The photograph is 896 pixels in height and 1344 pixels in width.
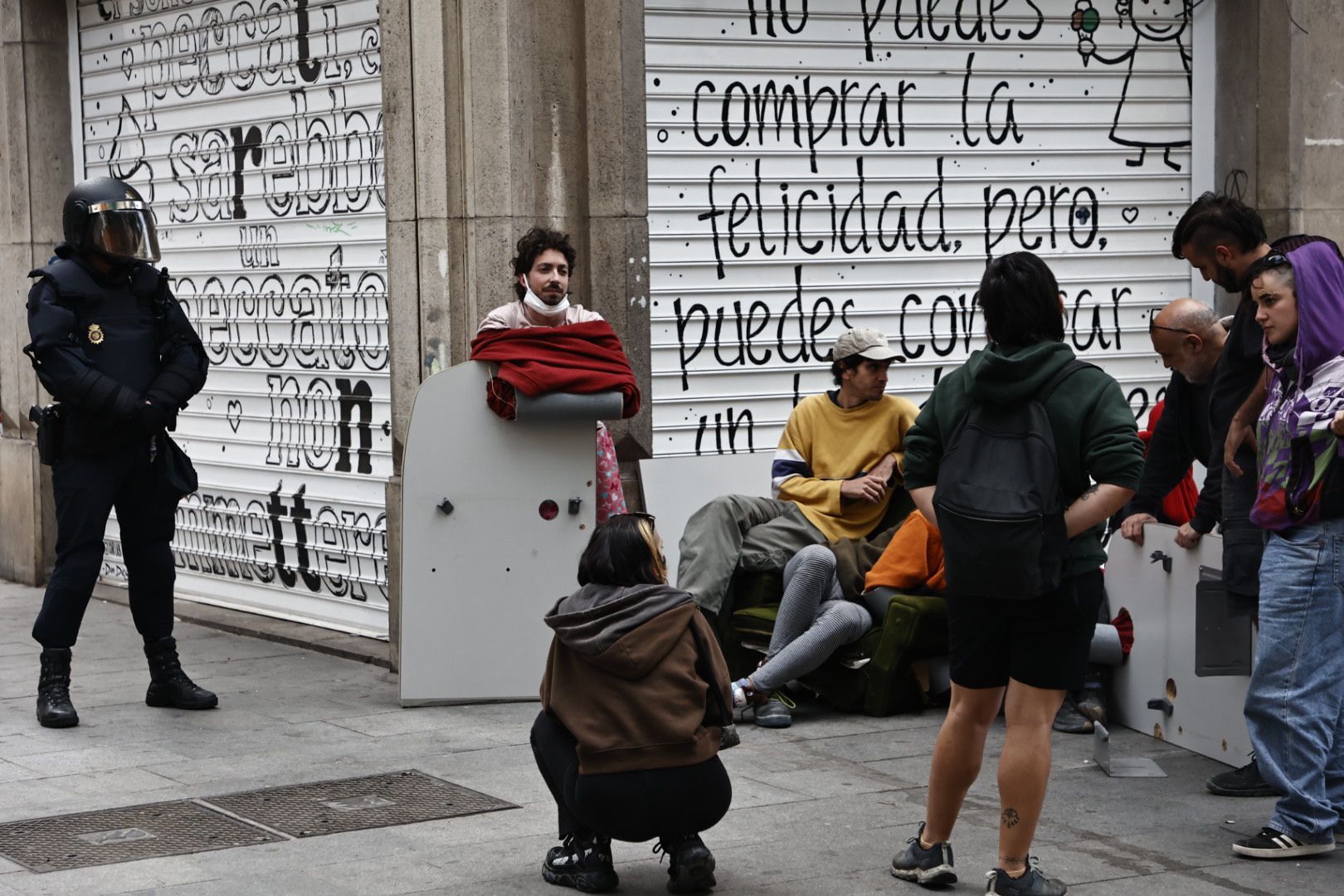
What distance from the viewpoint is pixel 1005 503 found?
15.4ft

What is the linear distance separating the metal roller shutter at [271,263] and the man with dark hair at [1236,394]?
4228 millimetres

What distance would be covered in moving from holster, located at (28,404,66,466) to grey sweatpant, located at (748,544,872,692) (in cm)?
284

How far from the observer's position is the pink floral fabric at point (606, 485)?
24.7 feet

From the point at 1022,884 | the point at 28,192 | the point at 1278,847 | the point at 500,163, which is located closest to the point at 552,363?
the point at 500,163

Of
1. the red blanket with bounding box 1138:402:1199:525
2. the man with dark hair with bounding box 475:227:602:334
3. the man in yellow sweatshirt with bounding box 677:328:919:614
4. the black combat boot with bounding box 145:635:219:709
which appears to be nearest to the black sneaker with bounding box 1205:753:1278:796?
the red blanket with bounding box 1138:402:1199:525

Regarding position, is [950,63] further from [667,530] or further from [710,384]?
[667,530]

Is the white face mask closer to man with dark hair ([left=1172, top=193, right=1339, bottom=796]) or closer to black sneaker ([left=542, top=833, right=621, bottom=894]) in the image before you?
man with dark hair ([left=1172, top=193, right=1339, bottom=796])

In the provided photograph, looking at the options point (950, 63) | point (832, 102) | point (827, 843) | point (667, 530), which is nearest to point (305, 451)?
point (667, 530)

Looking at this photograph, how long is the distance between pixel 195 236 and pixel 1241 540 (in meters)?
6.48

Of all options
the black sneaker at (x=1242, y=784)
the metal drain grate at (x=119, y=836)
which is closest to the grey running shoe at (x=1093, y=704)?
the black sneaker at (x=1242, y=784)

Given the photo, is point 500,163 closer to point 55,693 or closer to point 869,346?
point 869,346

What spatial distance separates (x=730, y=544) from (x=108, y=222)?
107 inches

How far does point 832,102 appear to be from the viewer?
351 inches

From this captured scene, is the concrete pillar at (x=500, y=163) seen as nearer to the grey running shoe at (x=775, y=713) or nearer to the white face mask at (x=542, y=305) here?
the white face mask at (x=542, y=305)
